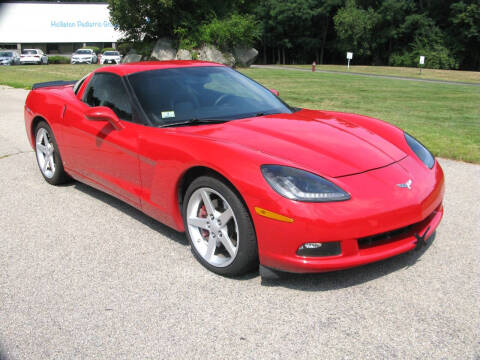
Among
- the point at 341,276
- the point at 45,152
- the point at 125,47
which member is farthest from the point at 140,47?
the point at 341,276

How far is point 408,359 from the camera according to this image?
2.30m

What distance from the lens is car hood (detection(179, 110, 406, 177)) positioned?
3018mm

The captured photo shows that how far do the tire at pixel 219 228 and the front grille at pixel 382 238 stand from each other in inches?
24.8

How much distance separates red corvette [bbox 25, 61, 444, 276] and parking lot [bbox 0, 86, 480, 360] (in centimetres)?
25

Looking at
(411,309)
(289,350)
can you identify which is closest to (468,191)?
(411,309)

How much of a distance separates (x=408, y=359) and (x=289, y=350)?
0.56 metres

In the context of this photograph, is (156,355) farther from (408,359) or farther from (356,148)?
(356,148)

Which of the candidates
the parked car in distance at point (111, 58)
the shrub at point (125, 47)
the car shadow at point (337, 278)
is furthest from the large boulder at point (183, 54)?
the car shadow at point (337, 278)

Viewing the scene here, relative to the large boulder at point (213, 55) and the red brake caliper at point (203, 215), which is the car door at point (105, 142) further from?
the large boulder at point (213, 55)

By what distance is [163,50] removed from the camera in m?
33.8

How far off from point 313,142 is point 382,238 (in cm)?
81

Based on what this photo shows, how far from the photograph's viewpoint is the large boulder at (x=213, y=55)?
32.7m

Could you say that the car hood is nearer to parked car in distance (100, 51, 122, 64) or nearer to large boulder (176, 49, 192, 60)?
large boulder (176, 49, 192, 60)

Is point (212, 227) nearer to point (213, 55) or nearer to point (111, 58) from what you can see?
point (213, 55)
